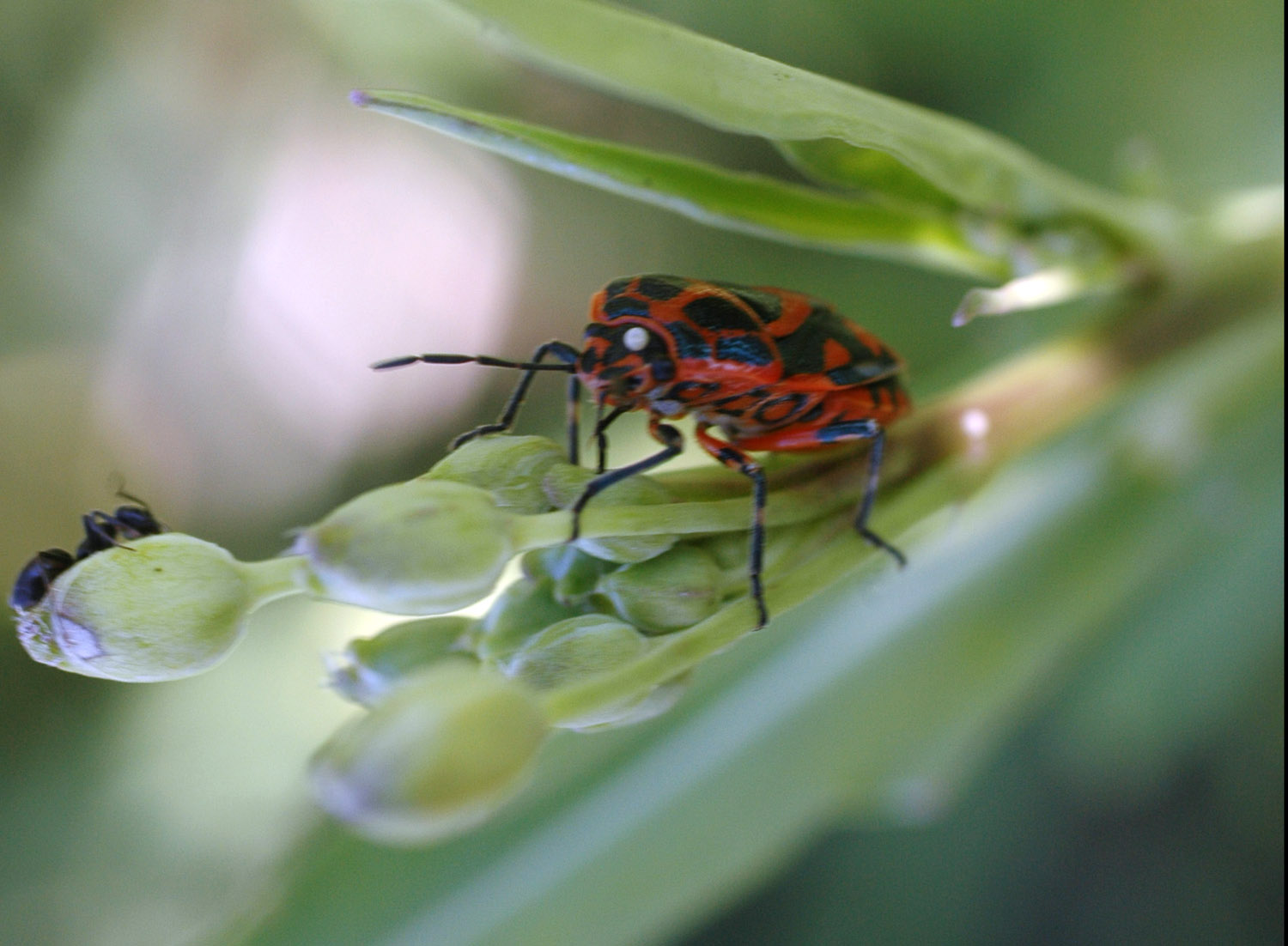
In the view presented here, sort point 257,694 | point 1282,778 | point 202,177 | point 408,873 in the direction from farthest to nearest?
point 202,177 → point 257,694 → point 1282,778 → point 408,873

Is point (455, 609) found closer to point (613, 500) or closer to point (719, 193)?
point (613, 500)

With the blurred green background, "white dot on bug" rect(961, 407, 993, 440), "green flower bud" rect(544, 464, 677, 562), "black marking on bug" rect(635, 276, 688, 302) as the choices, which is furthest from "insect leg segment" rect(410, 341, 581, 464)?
the blurred green background

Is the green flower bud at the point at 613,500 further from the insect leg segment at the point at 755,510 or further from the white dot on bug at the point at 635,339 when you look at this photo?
the white dot on bug at the point at 635,339

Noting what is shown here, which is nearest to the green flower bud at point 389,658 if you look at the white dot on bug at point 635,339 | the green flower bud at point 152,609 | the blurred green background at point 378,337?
the green flower bud at point 152,609

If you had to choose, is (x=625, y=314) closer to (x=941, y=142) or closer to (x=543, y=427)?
(x=941, y=142)

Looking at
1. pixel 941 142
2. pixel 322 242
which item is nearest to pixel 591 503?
pixel 941 142

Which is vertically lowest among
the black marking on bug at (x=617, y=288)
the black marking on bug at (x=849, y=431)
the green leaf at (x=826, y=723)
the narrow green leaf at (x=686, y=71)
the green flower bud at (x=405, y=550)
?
the green leaf at (x=826, y=723)

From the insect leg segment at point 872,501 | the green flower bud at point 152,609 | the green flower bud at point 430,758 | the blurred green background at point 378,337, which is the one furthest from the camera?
the blurred green background at point 378,337

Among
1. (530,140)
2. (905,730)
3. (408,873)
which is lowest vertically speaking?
(408,873)
